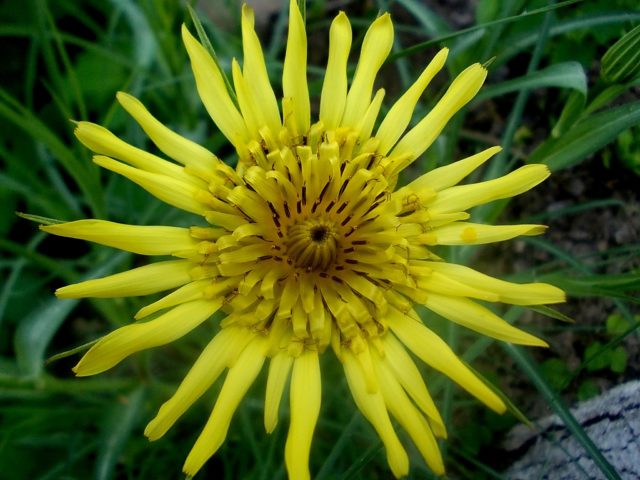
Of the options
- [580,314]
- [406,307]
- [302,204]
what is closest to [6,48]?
[302,204]

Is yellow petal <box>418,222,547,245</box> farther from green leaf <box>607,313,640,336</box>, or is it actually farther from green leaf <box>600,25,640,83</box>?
green leaf <box>607,313,640,336</box>

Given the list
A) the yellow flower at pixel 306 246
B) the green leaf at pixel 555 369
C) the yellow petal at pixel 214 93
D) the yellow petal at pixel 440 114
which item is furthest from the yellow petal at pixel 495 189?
the green leaf at pixel 555 369

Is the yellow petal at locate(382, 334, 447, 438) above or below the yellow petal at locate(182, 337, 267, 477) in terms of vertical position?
below

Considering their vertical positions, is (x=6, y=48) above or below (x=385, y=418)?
above

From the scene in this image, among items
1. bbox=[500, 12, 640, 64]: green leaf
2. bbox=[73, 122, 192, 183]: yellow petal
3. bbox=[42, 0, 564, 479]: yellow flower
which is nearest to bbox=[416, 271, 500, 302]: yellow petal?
bbox=[42, 0, 564, 479]: yellow flower

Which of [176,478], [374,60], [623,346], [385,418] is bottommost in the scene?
[623,346]

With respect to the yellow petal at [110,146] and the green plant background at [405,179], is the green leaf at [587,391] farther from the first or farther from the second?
the yellow petal at [110,146]

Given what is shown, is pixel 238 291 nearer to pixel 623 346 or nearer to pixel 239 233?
pixel 239 233
